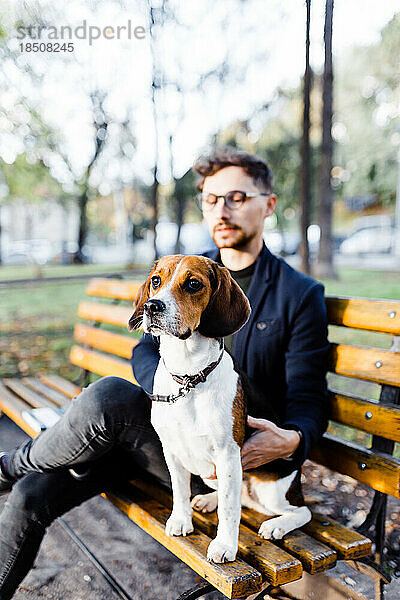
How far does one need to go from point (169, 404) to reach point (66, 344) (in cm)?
680

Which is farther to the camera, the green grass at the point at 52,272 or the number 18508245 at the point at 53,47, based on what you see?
the green grass at the point at 52,272

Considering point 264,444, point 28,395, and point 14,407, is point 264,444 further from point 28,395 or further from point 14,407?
point 28,395

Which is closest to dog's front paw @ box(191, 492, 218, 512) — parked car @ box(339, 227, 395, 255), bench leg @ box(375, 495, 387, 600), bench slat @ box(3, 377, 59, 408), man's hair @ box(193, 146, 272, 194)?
bench leg @ box(375, 495, 387, 600)

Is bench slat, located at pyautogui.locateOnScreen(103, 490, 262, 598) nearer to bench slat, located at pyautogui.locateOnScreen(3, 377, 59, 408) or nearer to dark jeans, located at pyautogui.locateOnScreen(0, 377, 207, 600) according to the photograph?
dark jeans, located at pyautogui.locateOnScreen(0, 377, 207, 600)

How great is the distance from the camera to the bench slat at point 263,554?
1.93 metres

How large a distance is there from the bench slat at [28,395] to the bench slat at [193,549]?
1.45 metres

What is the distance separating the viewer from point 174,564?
3.07 meters

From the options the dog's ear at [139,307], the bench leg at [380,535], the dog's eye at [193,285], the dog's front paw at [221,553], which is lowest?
the bench leg at [380,535]

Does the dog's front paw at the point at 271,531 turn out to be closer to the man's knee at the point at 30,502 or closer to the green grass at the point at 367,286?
the man's knee at the point at 30,502

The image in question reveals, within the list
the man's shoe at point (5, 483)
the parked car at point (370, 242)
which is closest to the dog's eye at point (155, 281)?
the man's shoe at point (5, 483)

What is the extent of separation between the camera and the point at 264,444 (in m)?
2.12

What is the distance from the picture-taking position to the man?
229 centimetres

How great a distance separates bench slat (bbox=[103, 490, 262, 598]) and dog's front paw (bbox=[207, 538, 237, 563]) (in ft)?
0.06

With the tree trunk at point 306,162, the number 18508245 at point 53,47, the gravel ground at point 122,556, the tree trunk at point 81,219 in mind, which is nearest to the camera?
the gravel ground at point 122,556
